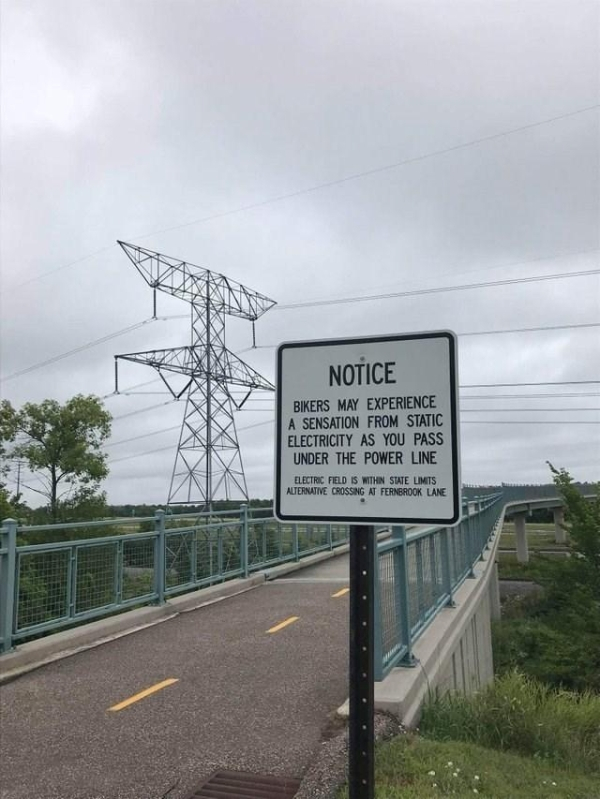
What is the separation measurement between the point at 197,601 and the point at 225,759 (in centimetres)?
641

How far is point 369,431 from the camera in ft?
9.15

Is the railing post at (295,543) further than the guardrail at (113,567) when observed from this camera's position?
Yes

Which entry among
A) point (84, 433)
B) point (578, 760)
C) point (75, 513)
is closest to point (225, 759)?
point (578, 760)

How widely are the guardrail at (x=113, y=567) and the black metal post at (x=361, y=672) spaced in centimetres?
585

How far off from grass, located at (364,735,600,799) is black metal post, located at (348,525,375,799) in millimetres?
1757

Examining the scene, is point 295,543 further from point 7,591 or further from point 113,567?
point 7,591

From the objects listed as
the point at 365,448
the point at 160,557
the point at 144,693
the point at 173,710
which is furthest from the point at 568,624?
the point at 365,448

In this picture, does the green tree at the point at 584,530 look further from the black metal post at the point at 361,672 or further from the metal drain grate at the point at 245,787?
the black metal post at the point at 361,672

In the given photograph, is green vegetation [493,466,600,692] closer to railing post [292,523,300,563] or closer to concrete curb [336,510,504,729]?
railing post [292,523,300,563]

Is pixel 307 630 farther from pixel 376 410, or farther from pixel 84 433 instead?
pixel 84 433

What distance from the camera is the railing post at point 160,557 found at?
414 inches

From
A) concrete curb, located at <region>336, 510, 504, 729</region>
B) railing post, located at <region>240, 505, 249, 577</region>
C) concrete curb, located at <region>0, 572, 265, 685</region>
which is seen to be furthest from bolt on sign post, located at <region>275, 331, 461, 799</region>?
railing post, located at <region>240, 505, 249, 577</region>

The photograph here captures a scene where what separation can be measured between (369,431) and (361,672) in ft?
2.96

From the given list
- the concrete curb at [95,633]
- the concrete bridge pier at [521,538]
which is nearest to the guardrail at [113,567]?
the concrete curb at [95,633]
